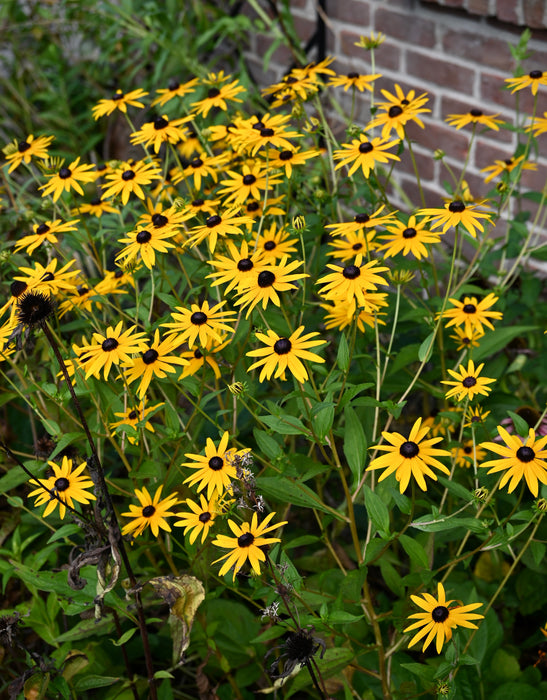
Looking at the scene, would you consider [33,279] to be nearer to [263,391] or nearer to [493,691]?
[263,391]

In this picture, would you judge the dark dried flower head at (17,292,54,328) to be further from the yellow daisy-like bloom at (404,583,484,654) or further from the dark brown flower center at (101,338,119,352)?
the yellow daisy-like bloom at (404,583,484,654)

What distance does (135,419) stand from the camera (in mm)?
1122

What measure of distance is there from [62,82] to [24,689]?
236 cm

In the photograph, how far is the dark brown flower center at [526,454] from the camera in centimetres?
89

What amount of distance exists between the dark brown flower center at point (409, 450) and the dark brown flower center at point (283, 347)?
178 millimetres

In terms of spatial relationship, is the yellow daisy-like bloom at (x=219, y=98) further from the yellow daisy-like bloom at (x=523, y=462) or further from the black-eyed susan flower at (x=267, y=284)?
the yellow daisy-like bloom at (x=523, y=462)

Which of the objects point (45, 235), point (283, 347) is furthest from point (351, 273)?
point (45, 235)

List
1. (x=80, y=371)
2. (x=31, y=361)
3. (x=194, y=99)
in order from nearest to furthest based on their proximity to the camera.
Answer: (x=80, y=371)
(x=31, y=361)
(x=194, y=99)

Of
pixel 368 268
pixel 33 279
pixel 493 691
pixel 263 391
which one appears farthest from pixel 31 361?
pixel 493 691

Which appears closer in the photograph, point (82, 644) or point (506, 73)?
point (82, 644)

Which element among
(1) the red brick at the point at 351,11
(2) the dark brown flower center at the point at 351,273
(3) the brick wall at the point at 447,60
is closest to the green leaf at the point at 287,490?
(2) the dark brown flower center at the point at 351,273

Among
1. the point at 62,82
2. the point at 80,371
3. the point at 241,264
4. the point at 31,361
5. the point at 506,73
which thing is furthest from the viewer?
the point at 62,82

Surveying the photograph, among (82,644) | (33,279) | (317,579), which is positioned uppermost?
(33,279)

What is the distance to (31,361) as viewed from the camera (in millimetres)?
1436
